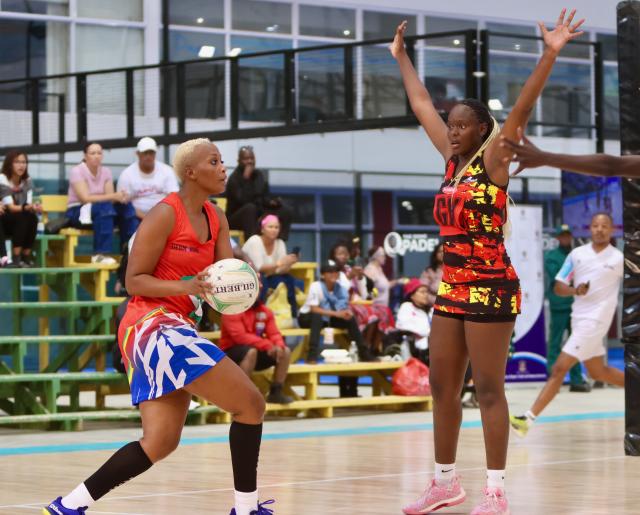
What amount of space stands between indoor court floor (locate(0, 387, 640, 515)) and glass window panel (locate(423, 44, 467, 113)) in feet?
14.4

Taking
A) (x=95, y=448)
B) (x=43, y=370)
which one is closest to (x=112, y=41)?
(x=43, y=370)

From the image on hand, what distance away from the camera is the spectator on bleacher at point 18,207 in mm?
12805

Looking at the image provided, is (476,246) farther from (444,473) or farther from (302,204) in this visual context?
(302,204)

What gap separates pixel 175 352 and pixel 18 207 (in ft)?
25.6

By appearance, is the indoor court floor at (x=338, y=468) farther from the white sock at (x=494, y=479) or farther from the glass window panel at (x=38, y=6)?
the glass window panel at (x=38, y=6)

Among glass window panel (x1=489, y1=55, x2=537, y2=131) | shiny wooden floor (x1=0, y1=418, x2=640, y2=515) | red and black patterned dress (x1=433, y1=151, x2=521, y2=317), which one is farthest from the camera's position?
glass window panel (x1=489, y1=55, x2=537, y2=131)

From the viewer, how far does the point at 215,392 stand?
548cm

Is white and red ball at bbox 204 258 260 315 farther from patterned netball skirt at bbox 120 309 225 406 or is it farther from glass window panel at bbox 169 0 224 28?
glass window panel at bbox 169 0 224 28

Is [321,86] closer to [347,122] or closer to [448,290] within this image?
[347,122]

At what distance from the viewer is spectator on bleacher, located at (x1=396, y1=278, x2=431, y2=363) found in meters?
13.9

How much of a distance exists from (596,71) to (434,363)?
439 inches

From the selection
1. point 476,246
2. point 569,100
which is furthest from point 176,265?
point 569,100

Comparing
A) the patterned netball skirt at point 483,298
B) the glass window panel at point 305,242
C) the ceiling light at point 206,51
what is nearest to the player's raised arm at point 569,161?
the patterned netball skirt at point 483,298

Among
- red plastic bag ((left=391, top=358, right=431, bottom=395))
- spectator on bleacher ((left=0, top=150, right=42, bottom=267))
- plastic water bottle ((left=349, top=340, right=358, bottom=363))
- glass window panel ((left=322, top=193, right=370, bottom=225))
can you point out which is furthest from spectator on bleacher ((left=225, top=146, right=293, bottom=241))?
glass window panel ((left=322, top=193, right=370, bottom=225))
